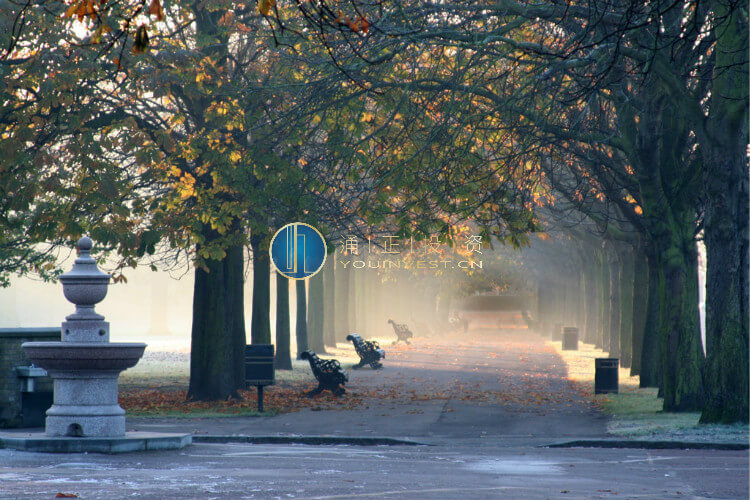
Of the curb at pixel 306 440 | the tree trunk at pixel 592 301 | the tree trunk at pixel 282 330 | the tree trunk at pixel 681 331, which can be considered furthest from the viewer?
the tree trunk at pixel 592 301

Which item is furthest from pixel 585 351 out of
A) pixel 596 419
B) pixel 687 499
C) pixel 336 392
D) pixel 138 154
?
pixel 687 499

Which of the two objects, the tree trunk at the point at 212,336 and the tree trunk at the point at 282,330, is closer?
the tree trunk at the point at 212,336

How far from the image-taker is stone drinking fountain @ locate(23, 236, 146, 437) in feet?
A: 42.9

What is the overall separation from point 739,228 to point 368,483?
922 cm

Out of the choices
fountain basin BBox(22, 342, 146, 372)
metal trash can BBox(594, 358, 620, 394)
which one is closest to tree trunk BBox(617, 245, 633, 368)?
metal trash can BBox(594, 358, 620, 394)

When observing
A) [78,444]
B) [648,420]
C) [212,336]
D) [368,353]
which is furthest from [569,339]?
[78,444]

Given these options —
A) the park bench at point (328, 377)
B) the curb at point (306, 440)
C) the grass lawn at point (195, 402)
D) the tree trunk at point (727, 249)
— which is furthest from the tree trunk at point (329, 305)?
the curb at point (306, 440)

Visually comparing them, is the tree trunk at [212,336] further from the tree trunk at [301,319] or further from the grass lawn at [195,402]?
the tree trunk at [301,319]

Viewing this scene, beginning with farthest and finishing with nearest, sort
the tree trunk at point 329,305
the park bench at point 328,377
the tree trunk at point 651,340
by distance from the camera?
the tree trunk at point 329,305
the tree trunk at point 651,340
the park bench at point 328,377

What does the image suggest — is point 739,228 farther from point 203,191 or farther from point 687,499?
point 203,191

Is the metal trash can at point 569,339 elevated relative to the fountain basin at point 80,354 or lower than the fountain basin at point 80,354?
lower

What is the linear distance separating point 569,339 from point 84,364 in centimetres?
3909

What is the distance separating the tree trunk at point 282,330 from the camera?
33938mm

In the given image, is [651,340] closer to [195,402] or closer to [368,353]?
[368,353]
